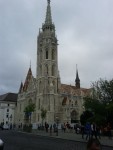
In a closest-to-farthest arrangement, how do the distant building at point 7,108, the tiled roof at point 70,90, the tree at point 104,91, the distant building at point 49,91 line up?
the tree at point 104,91 < the distant building at point 49,91 < the tiled roof at point 70,90 < the distant building at point 7,108

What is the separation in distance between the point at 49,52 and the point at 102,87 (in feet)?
168

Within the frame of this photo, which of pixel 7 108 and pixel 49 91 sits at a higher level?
pixel 49 91

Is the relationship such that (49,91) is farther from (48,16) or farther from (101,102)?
(101,102)

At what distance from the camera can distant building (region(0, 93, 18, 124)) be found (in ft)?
372

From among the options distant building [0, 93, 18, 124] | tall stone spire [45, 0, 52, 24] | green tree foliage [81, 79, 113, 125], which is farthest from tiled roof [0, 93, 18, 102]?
green tree foliage [81, 79, 113, 125]

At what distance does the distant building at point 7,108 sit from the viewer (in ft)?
372

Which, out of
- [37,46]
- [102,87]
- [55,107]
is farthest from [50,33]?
[102,87]

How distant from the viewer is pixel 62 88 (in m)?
95.8

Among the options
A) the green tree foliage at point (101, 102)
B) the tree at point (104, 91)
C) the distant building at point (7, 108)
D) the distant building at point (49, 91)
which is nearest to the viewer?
the green tree foliage at point (101, 102)

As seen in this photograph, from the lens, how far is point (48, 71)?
3568 inches

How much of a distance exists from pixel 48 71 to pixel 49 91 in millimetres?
7549

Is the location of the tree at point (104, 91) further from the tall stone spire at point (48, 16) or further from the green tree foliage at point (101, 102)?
the tall stone spire at point (48, 16)

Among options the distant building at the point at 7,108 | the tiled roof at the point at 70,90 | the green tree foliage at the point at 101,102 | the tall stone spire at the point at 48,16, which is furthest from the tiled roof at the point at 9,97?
the green tree foliage at the point at 101,102

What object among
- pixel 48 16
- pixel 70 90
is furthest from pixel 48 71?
pixel 48 16
